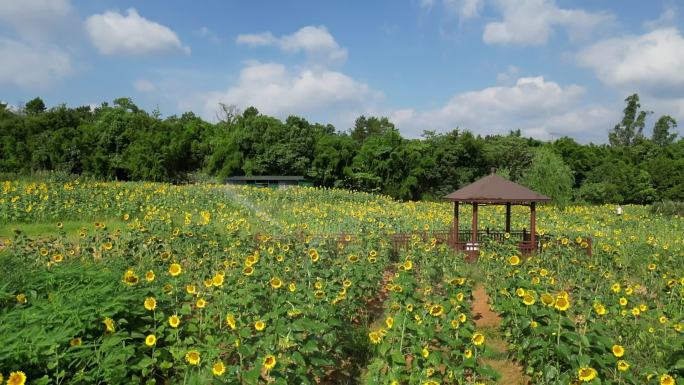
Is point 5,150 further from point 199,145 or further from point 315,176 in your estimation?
point 315,176

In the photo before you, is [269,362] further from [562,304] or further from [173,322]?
[562,304]

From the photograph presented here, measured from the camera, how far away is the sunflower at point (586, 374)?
3.09m

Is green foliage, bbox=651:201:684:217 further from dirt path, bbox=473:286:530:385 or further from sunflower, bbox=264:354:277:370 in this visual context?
sunflower, bbox=264:354:277:370

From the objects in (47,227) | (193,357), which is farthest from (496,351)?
(47,227)

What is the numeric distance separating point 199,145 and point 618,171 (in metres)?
31.9

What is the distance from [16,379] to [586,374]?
3559mm

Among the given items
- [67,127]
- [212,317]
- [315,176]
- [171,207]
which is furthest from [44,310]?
[67,127]

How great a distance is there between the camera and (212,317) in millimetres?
4785

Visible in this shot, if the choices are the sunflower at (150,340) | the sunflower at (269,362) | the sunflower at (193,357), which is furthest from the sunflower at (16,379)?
the sunflower at (269,362)

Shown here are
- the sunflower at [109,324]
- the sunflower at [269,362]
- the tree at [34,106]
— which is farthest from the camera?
the tree at [34,106]

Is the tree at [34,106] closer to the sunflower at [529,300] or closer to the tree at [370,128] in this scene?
the tree at [370,128]

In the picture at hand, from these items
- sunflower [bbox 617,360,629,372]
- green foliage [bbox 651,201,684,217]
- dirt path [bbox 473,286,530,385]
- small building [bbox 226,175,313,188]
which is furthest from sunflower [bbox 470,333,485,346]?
small building [bbox 226,175,313,188]

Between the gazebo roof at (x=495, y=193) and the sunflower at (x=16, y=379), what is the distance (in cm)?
885

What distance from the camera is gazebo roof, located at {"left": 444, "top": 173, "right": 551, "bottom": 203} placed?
10312 mm
